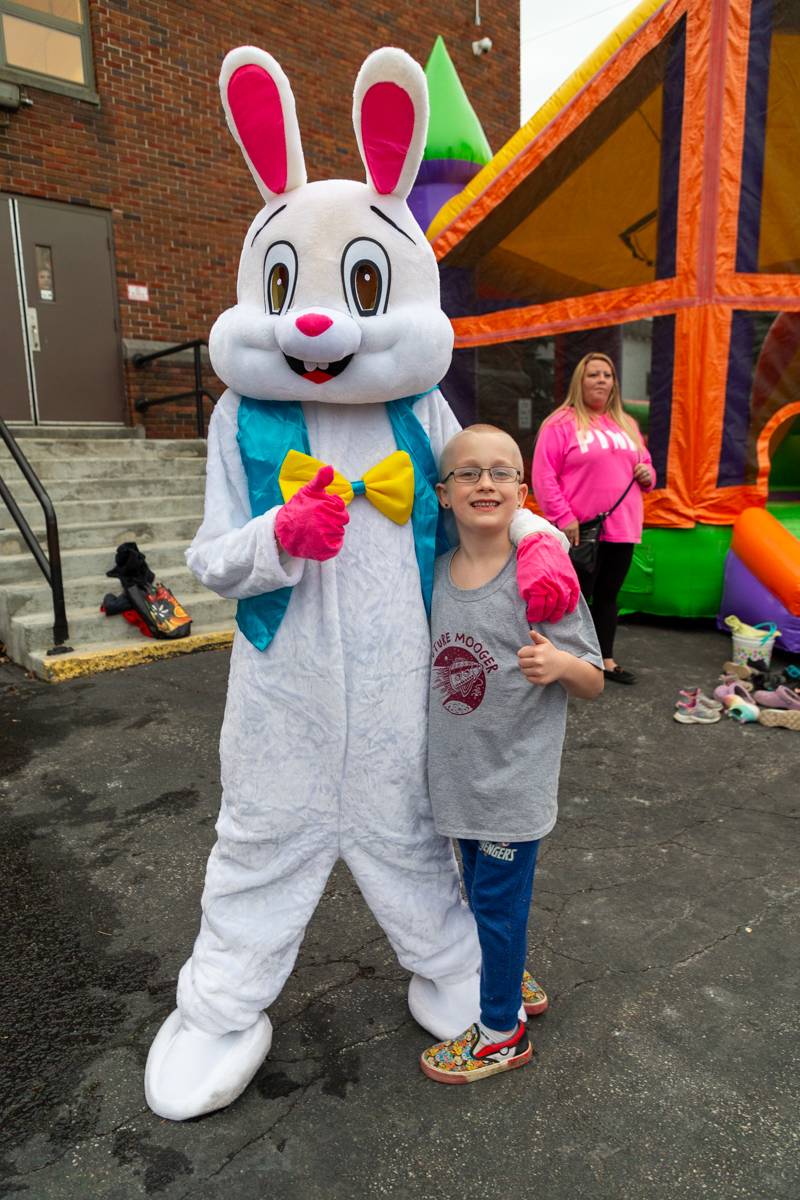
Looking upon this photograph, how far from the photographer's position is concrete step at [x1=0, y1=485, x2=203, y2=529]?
6.22 meters

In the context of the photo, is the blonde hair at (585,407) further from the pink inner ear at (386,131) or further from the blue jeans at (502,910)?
the blue jeans at (502,910)

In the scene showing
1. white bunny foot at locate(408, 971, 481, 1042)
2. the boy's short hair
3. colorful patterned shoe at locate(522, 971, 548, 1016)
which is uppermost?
the boy's short hair

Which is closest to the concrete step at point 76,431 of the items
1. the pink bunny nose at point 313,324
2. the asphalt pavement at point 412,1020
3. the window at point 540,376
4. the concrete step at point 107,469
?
the concrete step at point 107,469

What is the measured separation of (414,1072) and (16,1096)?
2.87 feet

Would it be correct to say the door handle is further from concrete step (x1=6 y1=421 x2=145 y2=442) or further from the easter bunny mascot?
the easter bunny mascot

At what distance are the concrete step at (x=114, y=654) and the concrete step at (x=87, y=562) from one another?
57 centimetres

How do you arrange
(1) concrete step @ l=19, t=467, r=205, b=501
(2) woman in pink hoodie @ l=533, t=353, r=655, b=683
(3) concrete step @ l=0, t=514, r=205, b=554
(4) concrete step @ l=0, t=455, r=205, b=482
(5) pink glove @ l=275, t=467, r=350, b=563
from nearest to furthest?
(5) pink glove @ l=275, t=467, r=350, b=563 → (2) woman in pink hoodie @ l=533, t=353, r=655, b=683 → (3) concrete step @ l=0, t=514, r=205, b=554 → (1) concrete step @ l=19, t=467, r=205, b=501 → (4) concrete step @ l=0, t=455, r=205, b=482

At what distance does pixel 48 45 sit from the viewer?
8117 millimetres

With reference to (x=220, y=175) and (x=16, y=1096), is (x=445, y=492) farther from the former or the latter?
(x=220, y=175)

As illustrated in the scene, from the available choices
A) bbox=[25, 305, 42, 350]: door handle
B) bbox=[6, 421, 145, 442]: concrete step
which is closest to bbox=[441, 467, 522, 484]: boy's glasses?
bbox=[6, 421, 145, 442]: concrete step

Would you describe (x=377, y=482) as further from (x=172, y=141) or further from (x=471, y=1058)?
(x=172, y=141)

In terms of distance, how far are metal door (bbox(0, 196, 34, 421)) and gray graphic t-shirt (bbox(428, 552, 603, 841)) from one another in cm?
772

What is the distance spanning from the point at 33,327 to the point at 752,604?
718cm

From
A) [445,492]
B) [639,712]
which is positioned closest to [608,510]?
[639,712]
